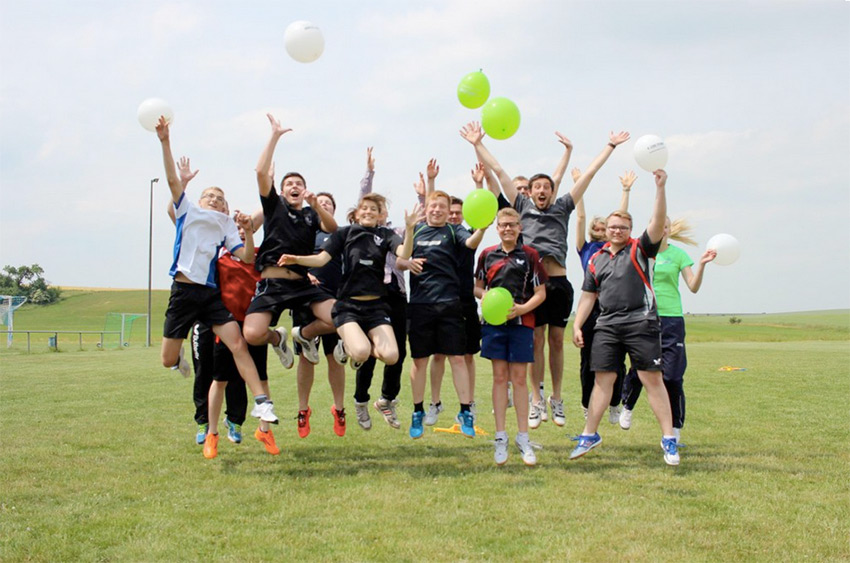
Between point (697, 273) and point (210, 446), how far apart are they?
5373 mm

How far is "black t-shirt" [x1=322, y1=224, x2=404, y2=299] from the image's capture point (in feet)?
22.2

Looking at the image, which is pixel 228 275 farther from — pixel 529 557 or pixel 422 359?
pixel 529 557

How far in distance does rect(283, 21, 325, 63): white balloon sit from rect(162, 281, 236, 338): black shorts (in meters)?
2.58

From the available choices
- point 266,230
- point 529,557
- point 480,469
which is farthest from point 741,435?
point 266,230

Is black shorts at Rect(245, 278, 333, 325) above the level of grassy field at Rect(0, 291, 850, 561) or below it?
above

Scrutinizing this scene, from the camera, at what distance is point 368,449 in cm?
759

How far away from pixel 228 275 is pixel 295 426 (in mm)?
2944

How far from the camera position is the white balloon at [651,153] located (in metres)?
6.68

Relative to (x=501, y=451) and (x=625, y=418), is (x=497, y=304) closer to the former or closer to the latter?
(x=501, y=451)

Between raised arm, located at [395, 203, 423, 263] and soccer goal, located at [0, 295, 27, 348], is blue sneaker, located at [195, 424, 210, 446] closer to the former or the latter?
raised arm, located at [395, 203, 423, 263]

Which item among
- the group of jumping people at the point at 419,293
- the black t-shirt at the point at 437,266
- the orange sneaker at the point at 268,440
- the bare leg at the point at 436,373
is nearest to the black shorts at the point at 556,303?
the group of jumping people at the point at 419,293

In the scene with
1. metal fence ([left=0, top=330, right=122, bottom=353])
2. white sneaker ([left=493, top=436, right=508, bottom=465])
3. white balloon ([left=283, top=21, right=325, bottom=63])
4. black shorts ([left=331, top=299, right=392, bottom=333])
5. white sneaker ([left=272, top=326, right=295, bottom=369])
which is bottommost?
metal fence ([left=0, top=330, right=122, bottom=353])

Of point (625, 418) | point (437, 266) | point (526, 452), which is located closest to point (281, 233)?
point (437, 266)

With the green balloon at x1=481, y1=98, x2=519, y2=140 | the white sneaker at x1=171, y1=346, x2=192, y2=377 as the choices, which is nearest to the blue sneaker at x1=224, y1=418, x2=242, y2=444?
the white sneaker at x1=171, y1=346, x2=192, y2=377
